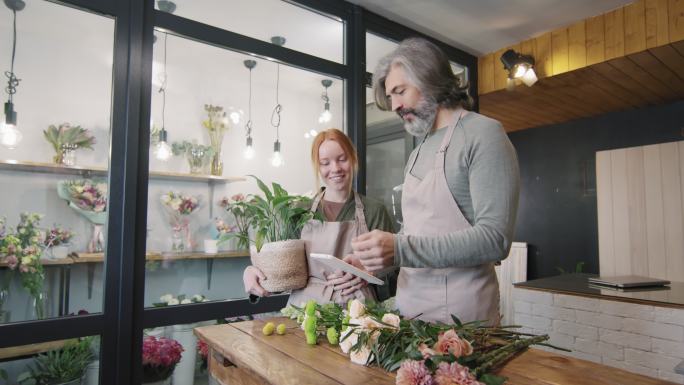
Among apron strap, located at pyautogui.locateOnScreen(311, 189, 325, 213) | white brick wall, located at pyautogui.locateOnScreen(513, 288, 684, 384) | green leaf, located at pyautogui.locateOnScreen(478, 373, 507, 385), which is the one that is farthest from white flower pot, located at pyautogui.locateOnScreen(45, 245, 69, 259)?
white brick wall, located at pyautogui.locateOnScreen(513, 288, 684, 384)

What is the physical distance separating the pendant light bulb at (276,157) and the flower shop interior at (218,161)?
0.01m

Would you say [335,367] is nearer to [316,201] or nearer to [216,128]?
[316,201]

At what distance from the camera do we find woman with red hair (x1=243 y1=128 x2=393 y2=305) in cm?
156

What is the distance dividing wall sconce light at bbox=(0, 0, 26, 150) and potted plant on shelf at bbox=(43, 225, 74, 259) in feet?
1.39

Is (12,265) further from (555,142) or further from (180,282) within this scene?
(555,142)

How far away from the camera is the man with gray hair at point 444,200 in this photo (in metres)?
1.05

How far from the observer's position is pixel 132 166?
2.08m

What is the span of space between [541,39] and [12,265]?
385cm

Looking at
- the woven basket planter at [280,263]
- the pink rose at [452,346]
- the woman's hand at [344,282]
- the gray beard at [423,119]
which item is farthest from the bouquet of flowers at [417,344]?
the gray beard at [423,119]

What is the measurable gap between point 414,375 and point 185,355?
2038 mm

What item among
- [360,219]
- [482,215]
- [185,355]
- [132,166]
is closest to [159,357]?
[185,355]

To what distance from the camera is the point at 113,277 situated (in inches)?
79.2

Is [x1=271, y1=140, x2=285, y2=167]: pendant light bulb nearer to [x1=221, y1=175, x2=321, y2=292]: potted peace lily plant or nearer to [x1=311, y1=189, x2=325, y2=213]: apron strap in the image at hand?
[x1=311, y1=189, x2=325, y2=213]: apron strap

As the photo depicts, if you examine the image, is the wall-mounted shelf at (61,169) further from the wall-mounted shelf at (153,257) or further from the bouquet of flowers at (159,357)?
the bouquet of flowers at (159,357)
